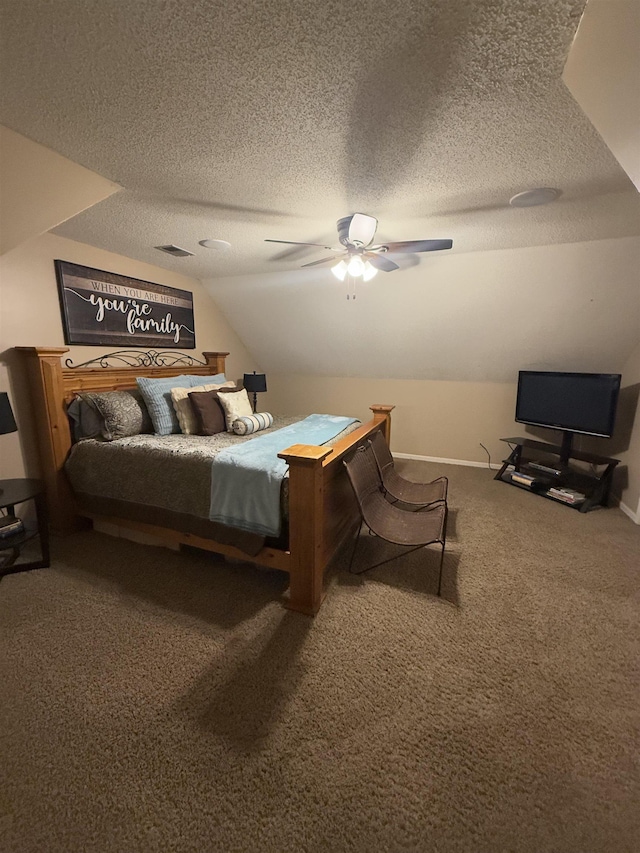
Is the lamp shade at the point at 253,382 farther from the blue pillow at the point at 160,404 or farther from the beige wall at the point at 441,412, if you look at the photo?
the blue pillow at the point at 160,404

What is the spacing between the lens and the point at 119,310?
3.16 meters

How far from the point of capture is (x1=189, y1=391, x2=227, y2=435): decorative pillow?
9.28ft

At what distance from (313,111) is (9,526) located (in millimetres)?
2947

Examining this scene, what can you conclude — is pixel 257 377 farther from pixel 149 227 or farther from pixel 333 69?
pixel 333 69

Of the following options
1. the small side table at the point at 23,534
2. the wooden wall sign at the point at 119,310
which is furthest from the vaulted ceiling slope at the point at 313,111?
the small side table at the point at 23,534

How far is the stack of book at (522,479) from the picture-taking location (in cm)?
358

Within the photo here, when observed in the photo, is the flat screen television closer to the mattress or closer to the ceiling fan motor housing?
the mattress

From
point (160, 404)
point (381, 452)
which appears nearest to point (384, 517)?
point (381, 452)

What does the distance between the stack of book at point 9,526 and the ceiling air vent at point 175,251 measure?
93.4 inches

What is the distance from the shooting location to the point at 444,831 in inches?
41.6

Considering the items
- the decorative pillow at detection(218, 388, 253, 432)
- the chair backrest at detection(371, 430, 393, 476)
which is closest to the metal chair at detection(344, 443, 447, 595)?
the chair backrest at detection(371, 430, 393, 476)

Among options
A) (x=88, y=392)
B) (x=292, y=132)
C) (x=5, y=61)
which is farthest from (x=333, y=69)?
(x=88, y=392)

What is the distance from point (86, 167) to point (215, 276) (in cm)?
215

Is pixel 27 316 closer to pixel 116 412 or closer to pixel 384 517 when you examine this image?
pixel 116 412
